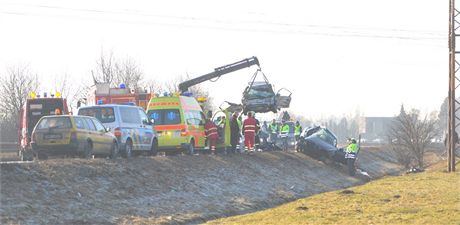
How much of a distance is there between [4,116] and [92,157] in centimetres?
3487

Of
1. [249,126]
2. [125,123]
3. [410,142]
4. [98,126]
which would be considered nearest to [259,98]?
[249,126]

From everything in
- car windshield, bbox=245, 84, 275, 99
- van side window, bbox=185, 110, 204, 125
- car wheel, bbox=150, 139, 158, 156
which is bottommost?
car wheel, bbox=150, 139, 158, 156

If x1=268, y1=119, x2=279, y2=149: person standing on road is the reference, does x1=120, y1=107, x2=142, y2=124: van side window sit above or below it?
above

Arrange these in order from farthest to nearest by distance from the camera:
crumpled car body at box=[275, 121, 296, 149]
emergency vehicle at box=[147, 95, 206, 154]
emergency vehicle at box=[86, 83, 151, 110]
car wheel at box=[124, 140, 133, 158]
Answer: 1. crumpled car body at box=[275, 121, 296, 149]
2. emergency vehicle at box=[86, 83, 151, 110]
3. emergency vehicle at box=[147, 95, 206, 154]
4. car wheel at box=[124, 140, 133, 158]

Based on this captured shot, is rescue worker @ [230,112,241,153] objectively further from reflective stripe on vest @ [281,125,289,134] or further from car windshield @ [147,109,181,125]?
reflective stripe on vest @ [281,125,289,134]

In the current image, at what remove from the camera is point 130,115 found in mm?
24672

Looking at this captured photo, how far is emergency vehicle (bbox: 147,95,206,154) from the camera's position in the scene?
27.8 meters

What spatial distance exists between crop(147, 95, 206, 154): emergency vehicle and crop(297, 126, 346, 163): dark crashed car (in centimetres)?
1050

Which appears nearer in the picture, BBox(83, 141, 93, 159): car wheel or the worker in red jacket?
BBox(83, 141, 93, 159): car wheel

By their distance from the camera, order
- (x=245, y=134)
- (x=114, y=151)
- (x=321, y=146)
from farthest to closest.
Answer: (x=321, y=146)
(x=245, y=134)
(x=114, y=151)

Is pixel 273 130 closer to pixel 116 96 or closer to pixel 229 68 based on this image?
pixel 229 68

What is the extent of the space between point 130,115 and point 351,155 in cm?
1399

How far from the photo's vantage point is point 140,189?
19953 mm

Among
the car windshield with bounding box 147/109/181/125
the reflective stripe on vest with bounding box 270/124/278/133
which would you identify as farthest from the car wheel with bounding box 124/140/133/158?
the reflective stripe on vest with bounding box 270/124/278/133
